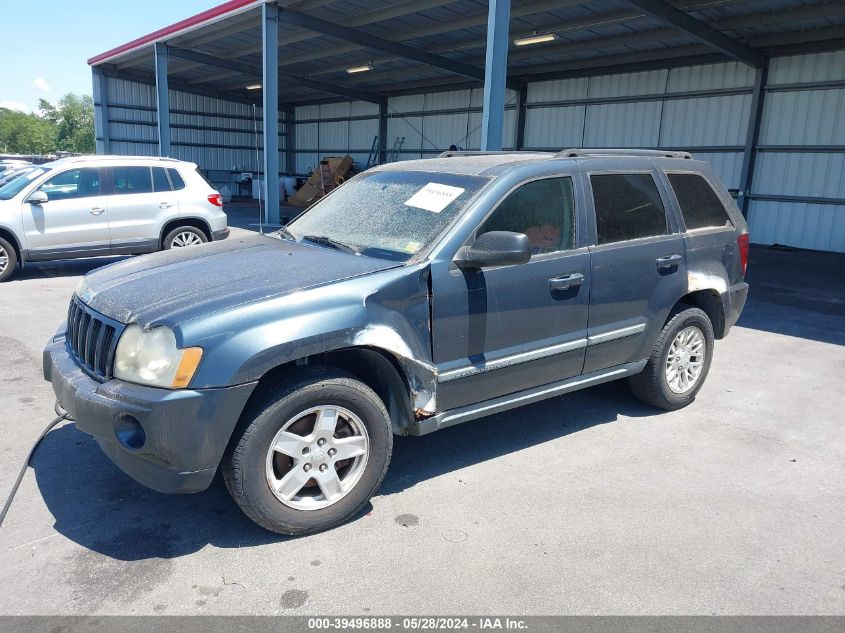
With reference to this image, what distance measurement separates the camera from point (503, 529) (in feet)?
10.7

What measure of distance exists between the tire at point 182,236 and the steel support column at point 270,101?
4.91m

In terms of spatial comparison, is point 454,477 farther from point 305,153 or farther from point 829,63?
point 305,153

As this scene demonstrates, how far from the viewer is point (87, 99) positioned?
455 ft

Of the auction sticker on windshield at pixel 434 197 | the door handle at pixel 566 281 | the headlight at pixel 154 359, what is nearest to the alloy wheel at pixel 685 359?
the door handle at pixel 566 281

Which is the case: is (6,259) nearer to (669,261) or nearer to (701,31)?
(669,261)

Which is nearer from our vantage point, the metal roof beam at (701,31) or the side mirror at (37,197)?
the side mirror at (37,197)

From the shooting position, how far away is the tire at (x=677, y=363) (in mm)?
4707

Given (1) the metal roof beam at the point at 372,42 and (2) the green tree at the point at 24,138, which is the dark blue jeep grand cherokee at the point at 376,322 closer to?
(1) the metal roof beam at the point at 372,42

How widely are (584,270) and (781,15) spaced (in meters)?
13.0

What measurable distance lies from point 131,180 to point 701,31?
1184 centimetres

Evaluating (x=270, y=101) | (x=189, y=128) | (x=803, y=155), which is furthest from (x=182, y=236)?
(x=189, y=128)

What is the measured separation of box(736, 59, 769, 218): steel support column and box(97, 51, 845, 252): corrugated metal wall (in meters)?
0.15

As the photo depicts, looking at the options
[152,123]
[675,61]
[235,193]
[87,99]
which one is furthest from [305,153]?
[87,99]

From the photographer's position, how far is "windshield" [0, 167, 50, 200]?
368 inches
